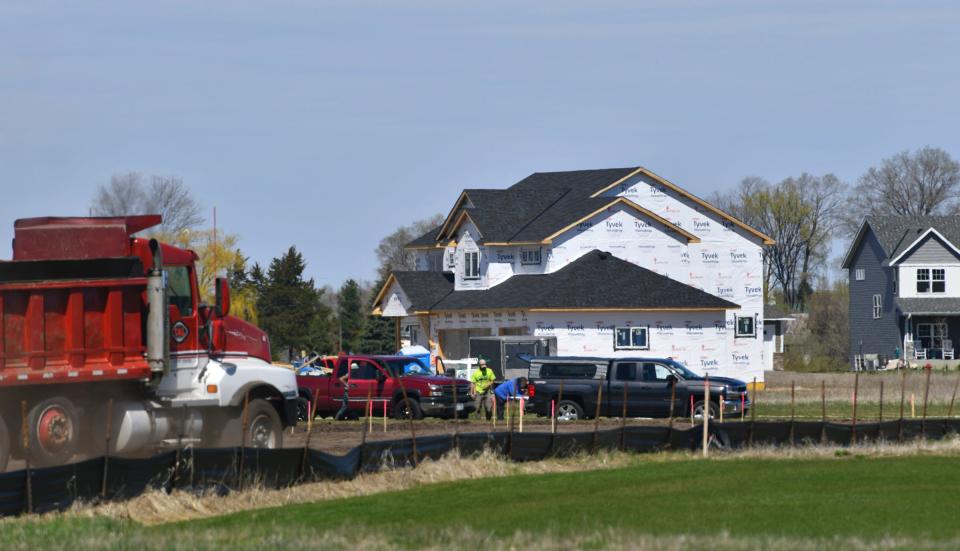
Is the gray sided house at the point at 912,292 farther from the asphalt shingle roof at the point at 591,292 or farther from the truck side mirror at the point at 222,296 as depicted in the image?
the truck side mirror at the point at 222,296

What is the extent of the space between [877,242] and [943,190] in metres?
32.9

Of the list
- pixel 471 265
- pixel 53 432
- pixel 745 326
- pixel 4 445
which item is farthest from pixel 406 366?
pixel 4 445

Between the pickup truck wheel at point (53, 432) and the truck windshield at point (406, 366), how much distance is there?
71.9 ft

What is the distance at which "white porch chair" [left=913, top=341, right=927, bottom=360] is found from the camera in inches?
3595

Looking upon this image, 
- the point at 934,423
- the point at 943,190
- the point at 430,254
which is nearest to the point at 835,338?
the point at 943,190

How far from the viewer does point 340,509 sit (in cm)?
2250

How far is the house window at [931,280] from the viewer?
3632 inches

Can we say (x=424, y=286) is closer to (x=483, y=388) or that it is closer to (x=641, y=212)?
(x=641, y=212)

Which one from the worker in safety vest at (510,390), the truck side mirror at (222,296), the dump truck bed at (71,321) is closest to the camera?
the dump truck bed at (71,321)

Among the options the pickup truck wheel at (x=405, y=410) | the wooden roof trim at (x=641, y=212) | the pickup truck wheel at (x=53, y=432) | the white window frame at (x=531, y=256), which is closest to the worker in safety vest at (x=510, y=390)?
the pickup truck wheel at (x=405, y=410)

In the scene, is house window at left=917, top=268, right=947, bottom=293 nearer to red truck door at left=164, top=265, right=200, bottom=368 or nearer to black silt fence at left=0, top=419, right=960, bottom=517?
black silt fence at left=0, top=419, right=960, bottom=517

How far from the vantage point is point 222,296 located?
26.0m

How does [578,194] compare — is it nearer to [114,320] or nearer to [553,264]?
[553,264]

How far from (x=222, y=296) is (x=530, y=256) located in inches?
1732
